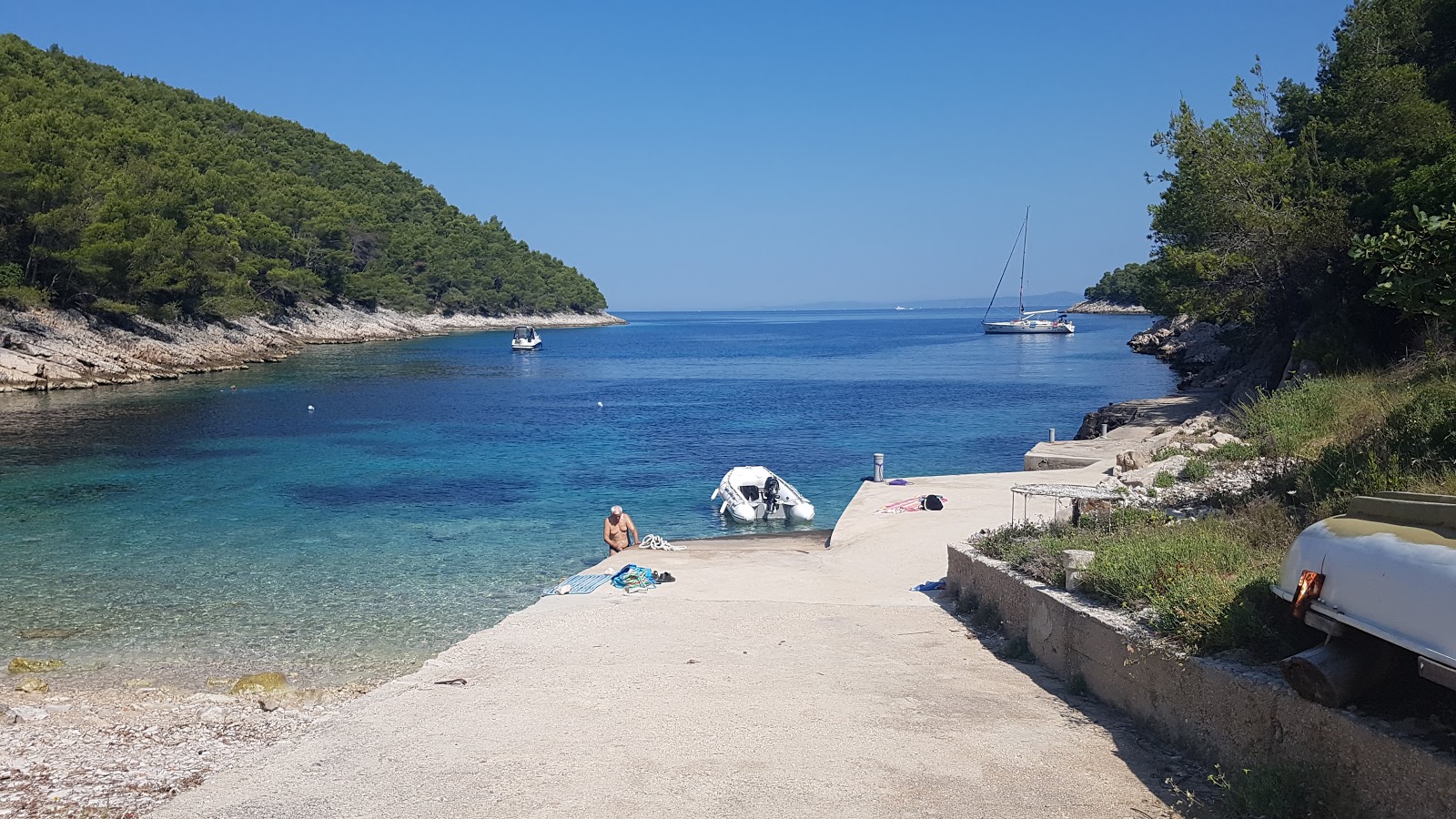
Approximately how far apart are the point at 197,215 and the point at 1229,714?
7418cm

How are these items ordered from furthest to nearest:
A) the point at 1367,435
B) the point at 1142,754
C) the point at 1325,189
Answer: the point at 1325,189
the point at 1367,435
the point at 1142,754

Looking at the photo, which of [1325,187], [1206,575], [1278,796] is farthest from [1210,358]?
[1278,796]

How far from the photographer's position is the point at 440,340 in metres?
110

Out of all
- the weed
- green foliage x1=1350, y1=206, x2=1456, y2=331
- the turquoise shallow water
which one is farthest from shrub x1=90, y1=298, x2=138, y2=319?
green foliage x1=1350, y1=206, x2=1456, y2=331

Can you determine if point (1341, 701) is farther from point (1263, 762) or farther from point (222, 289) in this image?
point (222, 289)

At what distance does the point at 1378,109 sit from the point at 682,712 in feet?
97.7

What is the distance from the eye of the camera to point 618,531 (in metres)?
17.2

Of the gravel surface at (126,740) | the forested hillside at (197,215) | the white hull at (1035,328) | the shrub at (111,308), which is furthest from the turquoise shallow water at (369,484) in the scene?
the white hull at (1035,328)

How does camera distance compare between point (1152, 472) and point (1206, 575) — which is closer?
point (1206, 575)

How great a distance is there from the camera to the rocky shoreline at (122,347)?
140 ft

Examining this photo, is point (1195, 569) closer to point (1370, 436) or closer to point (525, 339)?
point (1370, 436)

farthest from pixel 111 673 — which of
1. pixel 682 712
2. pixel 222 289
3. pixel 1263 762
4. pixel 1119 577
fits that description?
pixel 222 289

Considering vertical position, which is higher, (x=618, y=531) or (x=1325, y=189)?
(x=1325, y=189)

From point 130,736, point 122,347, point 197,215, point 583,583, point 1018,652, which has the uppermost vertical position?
point 197,215
